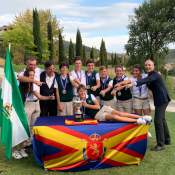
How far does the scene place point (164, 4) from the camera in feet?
112

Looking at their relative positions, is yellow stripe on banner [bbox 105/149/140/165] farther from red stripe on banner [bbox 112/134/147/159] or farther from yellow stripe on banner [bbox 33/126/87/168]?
yellow stripe on banner [bbox 33/126/87/168]

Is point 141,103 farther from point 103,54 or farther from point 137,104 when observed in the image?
point 103,54

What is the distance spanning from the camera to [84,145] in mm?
6734

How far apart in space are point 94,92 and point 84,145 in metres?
2.13

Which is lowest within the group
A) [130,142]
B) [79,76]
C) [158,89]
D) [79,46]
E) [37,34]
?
[130,142]

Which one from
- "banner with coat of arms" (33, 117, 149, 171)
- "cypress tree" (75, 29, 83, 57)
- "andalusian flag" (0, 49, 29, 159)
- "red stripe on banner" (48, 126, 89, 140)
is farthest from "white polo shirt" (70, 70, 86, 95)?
"cypress tree" (75, 29, 83, 57)

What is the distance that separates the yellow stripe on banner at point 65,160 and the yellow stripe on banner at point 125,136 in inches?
19.1

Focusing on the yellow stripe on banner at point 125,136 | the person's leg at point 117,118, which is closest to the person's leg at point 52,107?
the person's leg at point 117,118

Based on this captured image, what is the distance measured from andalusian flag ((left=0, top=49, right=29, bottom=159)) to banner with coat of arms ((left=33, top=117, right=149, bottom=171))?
0.48 meters

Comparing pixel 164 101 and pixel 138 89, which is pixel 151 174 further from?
pixel 138 89

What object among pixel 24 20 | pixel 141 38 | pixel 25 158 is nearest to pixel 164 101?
pixel 25 158

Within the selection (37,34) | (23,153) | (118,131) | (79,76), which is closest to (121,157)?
(118,131)

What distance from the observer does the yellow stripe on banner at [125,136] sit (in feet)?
22.6

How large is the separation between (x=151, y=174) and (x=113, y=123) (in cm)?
108
